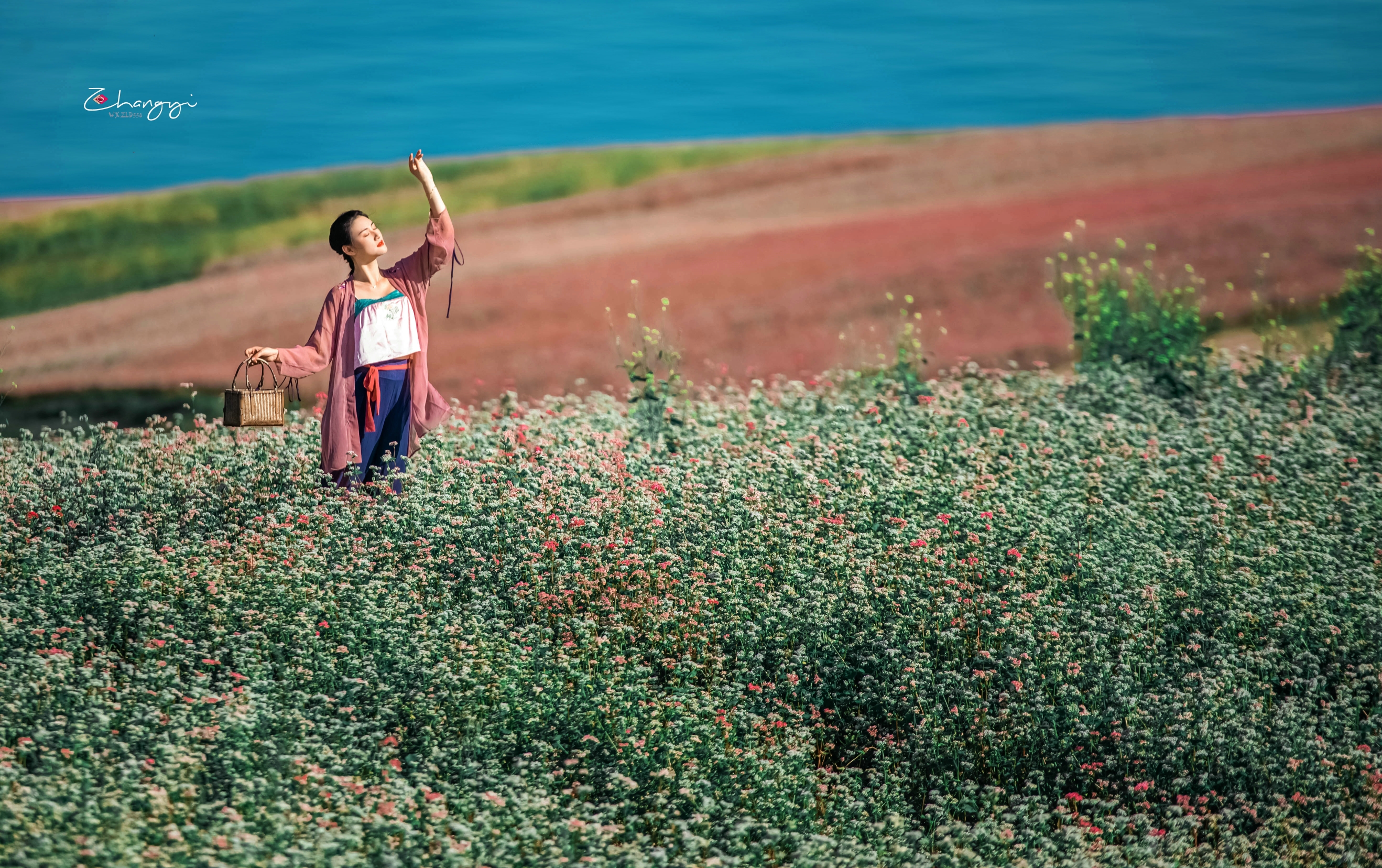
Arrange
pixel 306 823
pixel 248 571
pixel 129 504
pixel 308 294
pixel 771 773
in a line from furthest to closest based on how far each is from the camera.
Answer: pixel 308 294 < pixel 129 504 < pixel 248 571 < pixel 771 773 < pixel 306 823

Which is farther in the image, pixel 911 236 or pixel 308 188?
pixel 308 188

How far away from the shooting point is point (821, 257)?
1364cm

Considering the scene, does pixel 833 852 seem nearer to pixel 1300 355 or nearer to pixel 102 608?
pixel 102 608

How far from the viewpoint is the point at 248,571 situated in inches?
235

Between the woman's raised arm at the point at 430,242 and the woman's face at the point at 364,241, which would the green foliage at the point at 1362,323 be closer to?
the woman's raised arm at the point at 430,242

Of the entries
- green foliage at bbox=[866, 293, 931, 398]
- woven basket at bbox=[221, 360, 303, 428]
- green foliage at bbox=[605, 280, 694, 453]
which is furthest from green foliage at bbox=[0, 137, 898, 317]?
woven basket at bbox=[221, 360, 303, 428]

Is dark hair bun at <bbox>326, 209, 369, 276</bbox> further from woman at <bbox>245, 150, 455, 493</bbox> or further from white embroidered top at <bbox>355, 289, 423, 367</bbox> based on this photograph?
white embroidered top at <bbox>355, 289, 423, 367</bbox>

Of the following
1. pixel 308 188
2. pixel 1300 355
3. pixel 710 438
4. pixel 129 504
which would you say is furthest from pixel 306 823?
pixel 308 188

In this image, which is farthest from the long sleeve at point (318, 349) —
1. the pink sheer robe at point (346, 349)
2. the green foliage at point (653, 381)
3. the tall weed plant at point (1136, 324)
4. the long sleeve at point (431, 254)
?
the tall weed plant at point (1136, 324)

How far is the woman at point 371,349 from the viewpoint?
667 centimetres

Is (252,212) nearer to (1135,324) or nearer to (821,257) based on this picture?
(821,257)

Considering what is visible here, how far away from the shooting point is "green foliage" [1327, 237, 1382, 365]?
32.6 ft

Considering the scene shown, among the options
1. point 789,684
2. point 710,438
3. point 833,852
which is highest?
point 710,438

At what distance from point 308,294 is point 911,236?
21.5 ft
